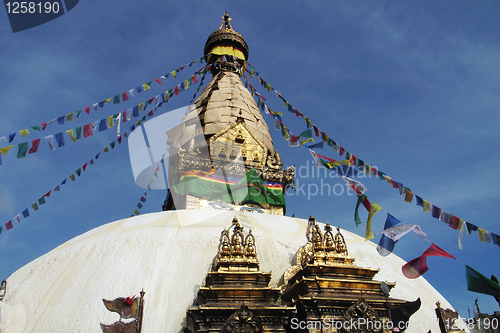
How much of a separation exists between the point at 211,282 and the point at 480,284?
4.46 meters

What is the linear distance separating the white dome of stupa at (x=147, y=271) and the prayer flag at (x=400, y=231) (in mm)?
1440

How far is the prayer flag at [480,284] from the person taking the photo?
5562mm

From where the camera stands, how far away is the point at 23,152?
816cm

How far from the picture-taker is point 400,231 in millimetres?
6535

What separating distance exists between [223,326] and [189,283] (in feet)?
5.15

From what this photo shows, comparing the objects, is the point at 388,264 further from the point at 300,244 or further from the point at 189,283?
the point at 189,283

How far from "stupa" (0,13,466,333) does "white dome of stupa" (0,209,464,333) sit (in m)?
0.02

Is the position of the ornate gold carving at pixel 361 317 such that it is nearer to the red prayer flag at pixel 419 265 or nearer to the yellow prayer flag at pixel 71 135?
the red prayer flag at pixel 419 265

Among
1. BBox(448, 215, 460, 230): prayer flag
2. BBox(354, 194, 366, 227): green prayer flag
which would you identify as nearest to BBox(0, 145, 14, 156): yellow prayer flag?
BBox(354, 194, 366, 227): green prayer flag

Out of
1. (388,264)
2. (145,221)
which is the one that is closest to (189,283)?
(145,221)

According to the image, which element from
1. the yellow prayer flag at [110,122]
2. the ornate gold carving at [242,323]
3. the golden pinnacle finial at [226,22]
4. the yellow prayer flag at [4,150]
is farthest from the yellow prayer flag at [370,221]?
the golden pinnacle finial at [226,22]

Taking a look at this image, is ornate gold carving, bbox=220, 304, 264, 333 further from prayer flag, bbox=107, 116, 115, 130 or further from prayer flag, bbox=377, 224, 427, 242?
prayer flag, bbox=107, 116, 115, 130

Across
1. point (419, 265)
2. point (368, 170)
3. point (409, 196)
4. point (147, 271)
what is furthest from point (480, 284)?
point (147, 271)

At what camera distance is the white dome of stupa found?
6109 mm
